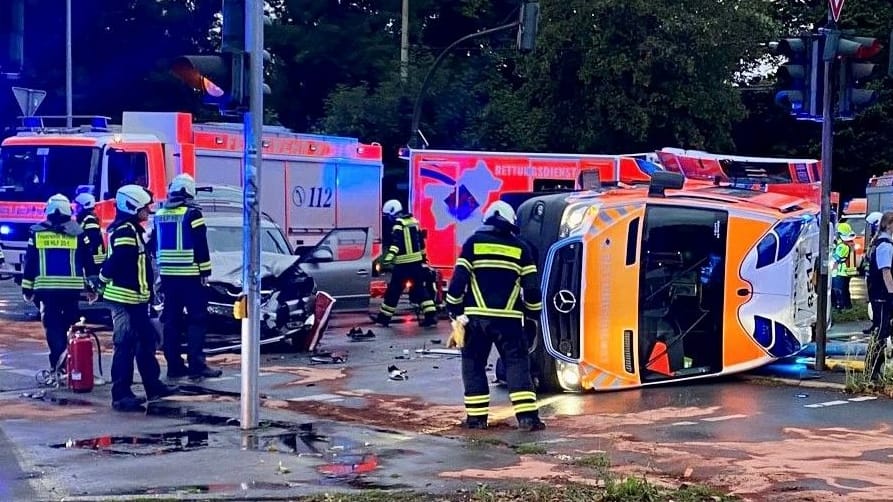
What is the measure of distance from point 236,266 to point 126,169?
15.1ft

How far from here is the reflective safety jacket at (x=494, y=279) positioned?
393 inches

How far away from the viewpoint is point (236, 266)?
50.1 ft

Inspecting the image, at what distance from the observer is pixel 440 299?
20.0m

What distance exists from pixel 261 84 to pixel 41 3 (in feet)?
90.7

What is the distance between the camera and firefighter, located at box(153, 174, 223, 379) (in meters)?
12.7

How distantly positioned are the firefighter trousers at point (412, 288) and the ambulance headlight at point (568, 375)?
22.4 ft

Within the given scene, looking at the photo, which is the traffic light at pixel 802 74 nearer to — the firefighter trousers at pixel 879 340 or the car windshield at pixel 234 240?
the firefighter trousers at pixel 879 340

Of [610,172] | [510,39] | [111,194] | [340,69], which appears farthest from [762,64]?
[111,194]

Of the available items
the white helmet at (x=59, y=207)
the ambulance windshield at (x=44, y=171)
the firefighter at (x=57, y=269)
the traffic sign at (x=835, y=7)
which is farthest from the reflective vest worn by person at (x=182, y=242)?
the ambulance windshield at (x=44, y=171)

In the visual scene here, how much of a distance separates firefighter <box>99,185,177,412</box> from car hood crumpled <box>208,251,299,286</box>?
3202mm

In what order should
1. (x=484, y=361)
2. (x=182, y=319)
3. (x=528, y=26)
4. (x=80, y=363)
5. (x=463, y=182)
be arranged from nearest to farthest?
(x=484, y=361) → (x=80, y=363) → (x=182, y=319) → (x=528, y=26) → (x=463, y=182)

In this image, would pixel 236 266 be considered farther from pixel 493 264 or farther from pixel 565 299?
pixel 493 264

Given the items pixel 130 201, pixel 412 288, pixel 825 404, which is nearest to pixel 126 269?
pixel 130 201

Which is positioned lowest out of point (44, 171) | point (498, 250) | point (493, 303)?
point (493, 303)
